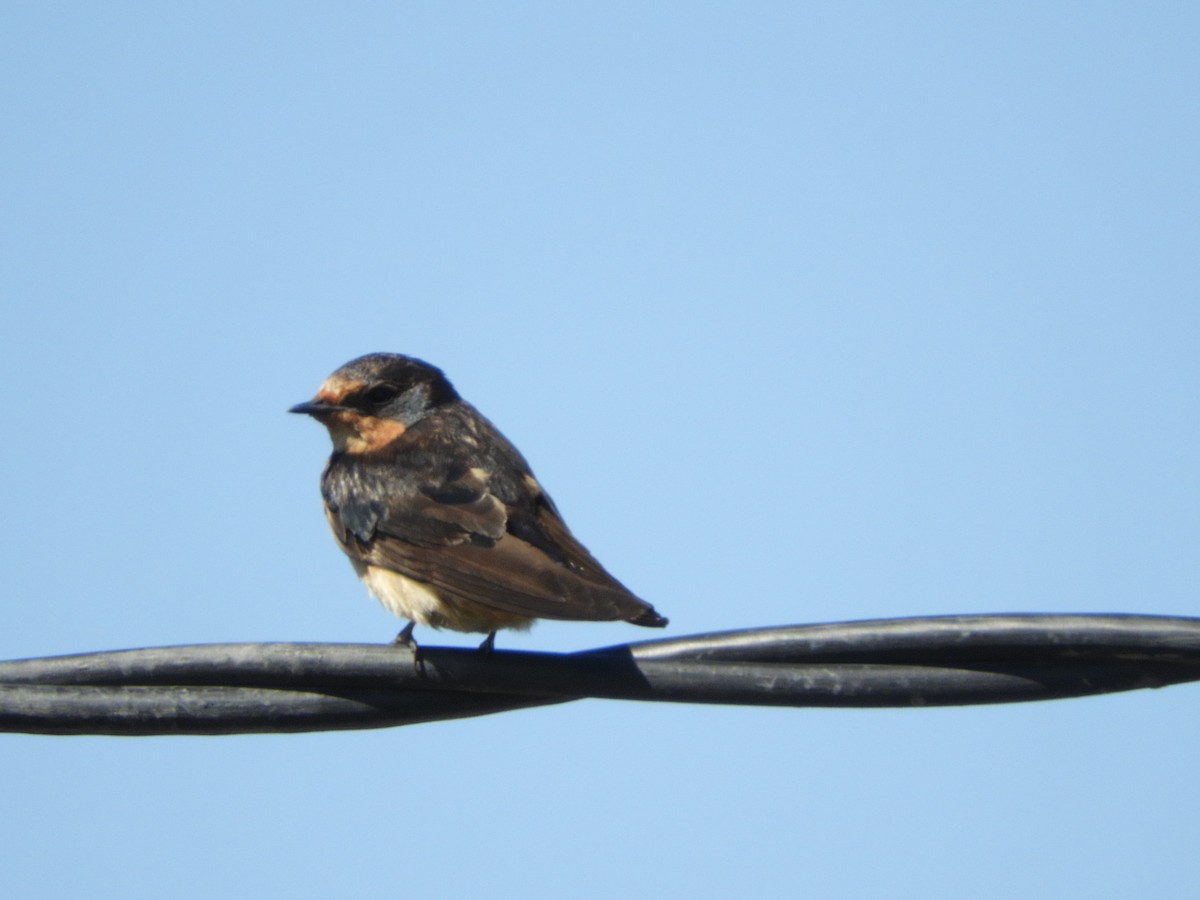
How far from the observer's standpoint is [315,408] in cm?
688

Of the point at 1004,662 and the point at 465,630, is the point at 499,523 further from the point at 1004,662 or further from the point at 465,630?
the point at 1004,662

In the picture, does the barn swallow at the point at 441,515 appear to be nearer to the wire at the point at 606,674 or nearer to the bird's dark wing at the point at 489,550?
the bird's dark wing at the point at 489,550

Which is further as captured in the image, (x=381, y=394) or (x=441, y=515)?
(x=381, y=394)

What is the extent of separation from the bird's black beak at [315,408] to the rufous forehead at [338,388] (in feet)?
0.11

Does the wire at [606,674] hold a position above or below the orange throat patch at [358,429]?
below

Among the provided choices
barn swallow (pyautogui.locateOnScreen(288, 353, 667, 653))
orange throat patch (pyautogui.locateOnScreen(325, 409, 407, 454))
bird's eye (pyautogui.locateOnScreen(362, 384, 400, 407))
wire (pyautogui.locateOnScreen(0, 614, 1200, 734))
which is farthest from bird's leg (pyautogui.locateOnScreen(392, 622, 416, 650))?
wire (pyautogui.locateOnScreen(0, 614, 1200, 734))

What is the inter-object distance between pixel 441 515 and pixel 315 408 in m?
1.52

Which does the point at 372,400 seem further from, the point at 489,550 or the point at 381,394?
the point at 489,550

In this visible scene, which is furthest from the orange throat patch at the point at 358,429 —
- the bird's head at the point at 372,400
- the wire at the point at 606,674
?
the wire at the point at 606,674

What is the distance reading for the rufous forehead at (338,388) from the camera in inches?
273

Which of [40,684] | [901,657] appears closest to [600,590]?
[901,657]

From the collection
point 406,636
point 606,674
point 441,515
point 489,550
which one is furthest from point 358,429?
point 606,674

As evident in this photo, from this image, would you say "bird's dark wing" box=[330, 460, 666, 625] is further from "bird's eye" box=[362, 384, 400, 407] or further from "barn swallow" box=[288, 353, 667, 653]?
"bird's eye" box=[362, 384, 400, 407]

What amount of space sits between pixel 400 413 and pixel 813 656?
384 centimetres
